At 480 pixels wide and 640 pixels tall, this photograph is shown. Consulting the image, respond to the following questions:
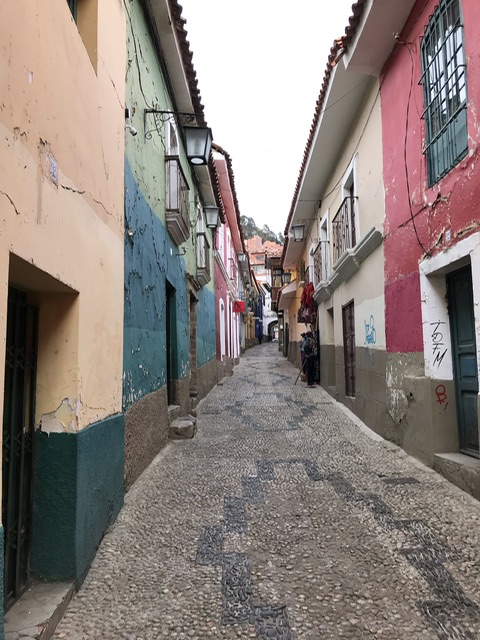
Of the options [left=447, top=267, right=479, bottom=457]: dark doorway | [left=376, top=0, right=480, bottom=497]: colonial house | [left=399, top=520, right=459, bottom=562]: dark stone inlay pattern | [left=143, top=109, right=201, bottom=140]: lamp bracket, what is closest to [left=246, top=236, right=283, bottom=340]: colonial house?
[left=143, top=109, right=201, bottom=140]: lamp bracket

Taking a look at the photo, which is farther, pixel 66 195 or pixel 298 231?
pixel 298 231

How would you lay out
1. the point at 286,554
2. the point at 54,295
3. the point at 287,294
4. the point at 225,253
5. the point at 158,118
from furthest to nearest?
1. the point at 287,294
2. the point at 225,253
3. the point at 158,118
4. the point at 286,554
5. the point at 54,295

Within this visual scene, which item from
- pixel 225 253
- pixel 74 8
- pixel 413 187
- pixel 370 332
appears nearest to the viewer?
pixel 74 8

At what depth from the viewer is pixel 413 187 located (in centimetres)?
516

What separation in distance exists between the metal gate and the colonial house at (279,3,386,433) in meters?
4.89

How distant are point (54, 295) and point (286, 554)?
2204 mm

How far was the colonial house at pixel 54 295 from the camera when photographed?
6.45ft

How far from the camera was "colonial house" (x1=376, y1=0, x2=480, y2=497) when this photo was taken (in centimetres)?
401

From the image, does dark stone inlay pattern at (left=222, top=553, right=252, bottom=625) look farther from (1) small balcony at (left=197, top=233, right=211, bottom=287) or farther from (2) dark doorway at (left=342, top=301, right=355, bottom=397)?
(1) small balcony at (left=197, top=233, right=211, bottom=287)

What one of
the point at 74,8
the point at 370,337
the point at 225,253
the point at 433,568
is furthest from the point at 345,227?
the point at 225,253

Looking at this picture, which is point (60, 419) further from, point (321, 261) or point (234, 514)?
point (321, 261)

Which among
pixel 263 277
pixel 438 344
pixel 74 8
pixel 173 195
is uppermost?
pixel 263 277

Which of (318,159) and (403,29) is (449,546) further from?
(318,159)

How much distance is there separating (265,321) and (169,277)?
46950 millimetres
